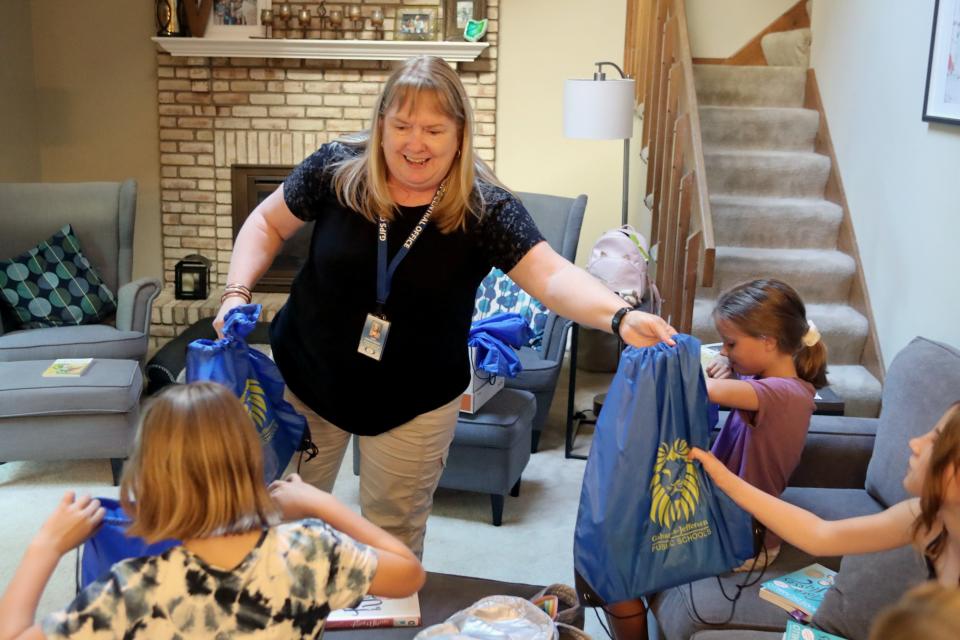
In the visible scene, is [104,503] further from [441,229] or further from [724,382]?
[724,382]

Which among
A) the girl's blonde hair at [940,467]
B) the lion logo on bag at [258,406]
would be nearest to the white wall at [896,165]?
the girl's blonde hair at [940,467]

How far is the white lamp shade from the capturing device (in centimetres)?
408

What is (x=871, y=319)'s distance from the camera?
3920mm

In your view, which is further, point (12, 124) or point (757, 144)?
point (12, 124)

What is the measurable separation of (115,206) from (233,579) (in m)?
3.36

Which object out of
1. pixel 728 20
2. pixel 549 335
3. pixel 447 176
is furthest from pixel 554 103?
pixel 447 176

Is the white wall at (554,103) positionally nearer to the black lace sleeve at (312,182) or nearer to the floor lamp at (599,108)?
the floor lamp at (599,108)

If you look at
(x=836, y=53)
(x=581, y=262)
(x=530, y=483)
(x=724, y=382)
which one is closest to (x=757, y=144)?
(x=836, y=53)

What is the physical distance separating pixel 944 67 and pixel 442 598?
2.44 m

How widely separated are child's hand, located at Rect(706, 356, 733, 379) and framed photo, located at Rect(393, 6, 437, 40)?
3.22 metres

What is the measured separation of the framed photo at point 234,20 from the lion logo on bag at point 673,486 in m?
4.09

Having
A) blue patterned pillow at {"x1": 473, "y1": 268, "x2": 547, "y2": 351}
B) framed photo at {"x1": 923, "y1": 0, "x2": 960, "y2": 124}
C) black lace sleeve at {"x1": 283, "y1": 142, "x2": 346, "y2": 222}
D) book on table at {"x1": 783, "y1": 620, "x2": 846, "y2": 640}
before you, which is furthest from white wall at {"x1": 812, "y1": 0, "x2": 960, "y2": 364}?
black lace sleeve at {"x1": 283, "y1": 142, "x2": 346, "y2": 222}

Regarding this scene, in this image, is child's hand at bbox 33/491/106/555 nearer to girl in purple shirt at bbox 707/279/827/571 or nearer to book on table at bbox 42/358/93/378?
girl in purple shirt at bbox 707/279/827/571

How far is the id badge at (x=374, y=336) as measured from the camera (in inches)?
74.9
